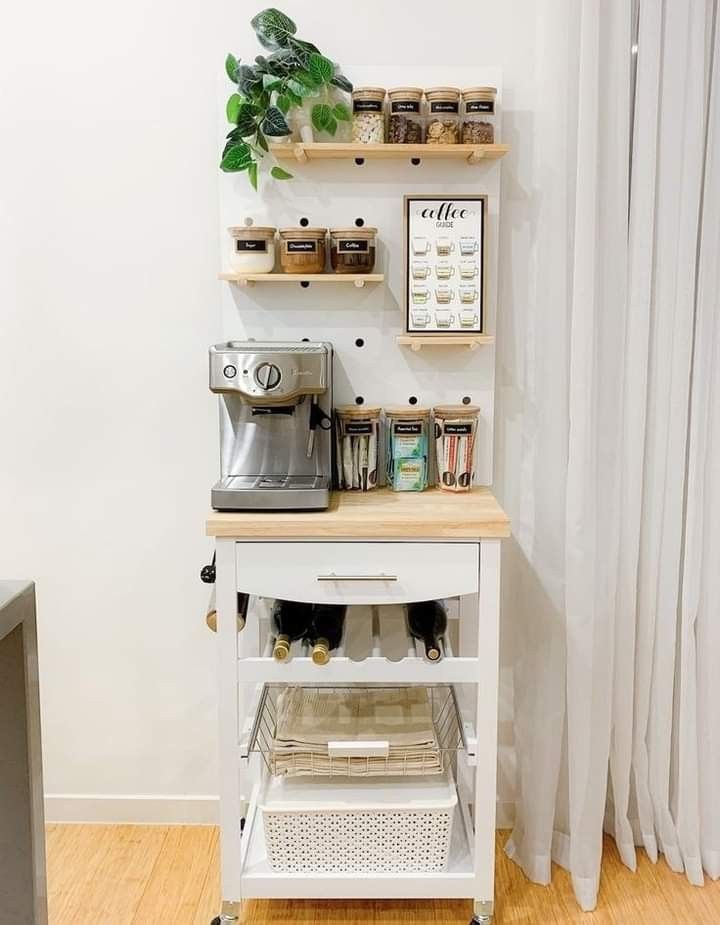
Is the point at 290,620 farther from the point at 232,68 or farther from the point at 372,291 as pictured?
the point at 232,68

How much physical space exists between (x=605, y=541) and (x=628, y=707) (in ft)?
1.34

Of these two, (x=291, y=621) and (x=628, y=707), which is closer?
(x=291, y=621)

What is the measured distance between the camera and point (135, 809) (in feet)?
8.30

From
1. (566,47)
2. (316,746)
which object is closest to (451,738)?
(316,746)

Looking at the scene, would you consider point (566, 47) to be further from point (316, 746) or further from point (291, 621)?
point (316, 746)

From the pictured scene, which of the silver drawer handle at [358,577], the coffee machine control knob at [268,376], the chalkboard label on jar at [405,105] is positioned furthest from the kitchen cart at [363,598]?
the chalkboard label on jar at [405,105]

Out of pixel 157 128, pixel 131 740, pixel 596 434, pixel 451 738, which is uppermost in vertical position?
pixel 157 128

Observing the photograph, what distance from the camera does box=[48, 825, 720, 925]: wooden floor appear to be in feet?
7.09

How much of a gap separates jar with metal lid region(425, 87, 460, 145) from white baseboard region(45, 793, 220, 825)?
174cm

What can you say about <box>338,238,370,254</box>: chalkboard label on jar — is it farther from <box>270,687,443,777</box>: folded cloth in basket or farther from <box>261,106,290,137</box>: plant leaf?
<box>270,687,443,777</box>: folded cloth in basket

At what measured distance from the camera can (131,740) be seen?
8.26ft

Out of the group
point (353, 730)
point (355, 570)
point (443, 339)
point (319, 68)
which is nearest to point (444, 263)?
point (443, 339)

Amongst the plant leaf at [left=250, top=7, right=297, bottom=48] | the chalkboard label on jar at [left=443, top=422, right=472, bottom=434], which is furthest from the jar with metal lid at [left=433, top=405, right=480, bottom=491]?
the plant leaf at [left=250, top=7, right=297, bottom=48]

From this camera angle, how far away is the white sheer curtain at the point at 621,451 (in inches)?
82.8
